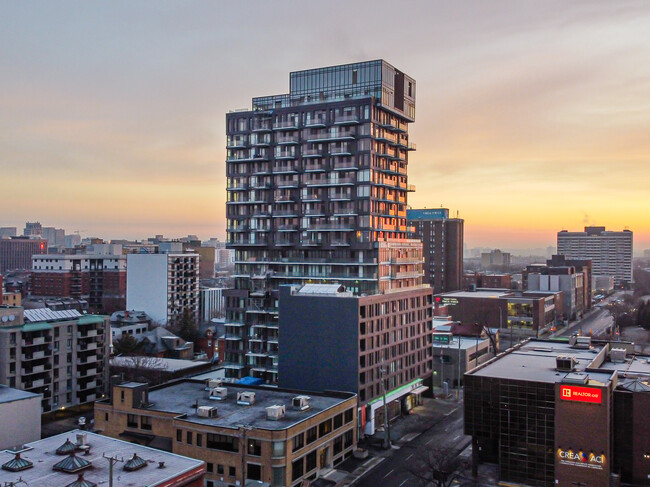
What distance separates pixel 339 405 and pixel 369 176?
38.6 meters

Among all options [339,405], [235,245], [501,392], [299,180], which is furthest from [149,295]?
[501,392]

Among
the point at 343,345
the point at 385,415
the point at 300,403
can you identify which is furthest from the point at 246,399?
the point at 385,415

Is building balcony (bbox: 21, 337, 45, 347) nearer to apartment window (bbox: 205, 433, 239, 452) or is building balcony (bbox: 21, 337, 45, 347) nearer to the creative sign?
apartment window (bbox: 205, 433, 239, 452)

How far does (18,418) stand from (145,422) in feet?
47.7

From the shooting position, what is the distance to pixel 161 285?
16888 centimetres

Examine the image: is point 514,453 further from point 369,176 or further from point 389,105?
point 389,105

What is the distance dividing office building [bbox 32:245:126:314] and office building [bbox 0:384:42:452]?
123 m

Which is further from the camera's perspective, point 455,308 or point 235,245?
point 455,308

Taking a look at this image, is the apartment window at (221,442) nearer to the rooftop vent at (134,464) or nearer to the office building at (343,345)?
the rooftop vent at (134,464)

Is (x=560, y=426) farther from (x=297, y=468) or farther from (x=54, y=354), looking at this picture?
(x=54, y=354)

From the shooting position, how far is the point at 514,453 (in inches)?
2493

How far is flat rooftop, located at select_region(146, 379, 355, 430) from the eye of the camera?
2440 inches

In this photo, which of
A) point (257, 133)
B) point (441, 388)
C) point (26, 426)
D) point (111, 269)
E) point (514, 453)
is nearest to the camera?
point (514, 453)

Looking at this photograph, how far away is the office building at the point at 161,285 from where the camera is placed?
6614 inches
